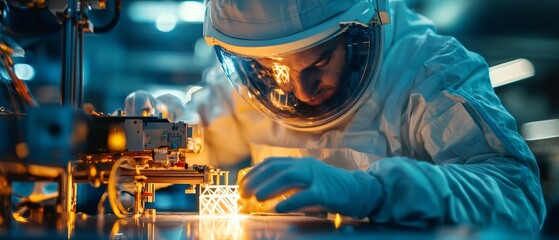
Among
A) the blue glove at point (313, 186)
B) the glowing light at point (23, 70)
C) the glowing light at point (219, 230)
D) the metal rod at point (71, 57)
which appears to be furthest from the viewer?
the glowing light at point (23, 70)

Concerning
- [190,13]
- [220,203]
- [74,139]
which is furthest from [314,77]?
[190,13]

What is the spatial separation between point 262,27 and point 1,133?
627 millimetres

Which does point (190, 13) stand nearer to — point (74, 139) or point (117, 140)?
point (117, 140)

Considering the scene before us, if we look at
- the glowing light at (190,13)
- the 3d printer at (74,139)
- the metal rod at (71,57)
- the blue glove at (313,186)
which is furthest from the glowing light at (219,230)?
the glowing light at (190,13)

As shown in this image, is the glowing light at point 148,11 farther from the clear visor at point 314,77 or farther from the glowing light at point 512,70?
the clear visor at point 314,77

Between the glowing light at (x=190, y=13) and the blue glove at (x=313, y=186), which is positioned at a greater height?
the glowing light at (x=190, y=13)

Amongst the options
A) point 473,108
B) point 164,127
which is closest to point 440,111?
point 473,108

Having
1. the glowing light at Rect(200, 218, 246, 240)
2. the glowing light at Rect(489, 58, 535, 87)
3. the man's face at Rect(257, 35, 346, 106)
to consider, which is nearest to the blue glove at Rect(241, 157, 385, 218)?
the glowing light at Rect(200, 218, 246, 240)

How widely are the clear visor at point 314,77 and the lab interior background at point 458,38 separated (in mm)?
2083

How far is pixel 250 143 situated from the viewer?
1954mm

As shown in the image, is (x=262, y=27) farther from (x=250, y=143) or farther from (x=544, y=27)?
(x=544, y=27)

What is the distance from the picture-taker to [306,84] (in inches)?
59.8

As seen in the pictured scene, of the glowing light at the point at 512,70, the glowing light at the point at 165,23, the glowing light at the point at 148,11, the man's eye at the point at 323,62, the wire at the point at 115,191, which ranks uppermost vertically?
the glowing light at the point at 148,11

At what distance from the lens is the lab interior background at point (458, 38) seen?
3.69 meters
